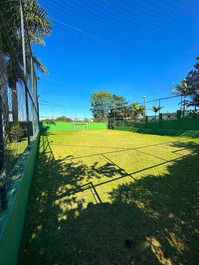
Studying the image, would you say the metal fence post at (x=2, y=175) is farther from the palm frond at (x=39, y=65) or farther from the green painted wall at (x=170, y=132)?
the green painted wall at (x=170, y=132)

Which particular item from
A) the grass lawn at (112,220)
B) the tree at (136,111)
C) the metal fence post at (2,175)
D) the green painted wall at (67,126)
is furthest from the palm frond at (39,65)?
the tree at (136,111)

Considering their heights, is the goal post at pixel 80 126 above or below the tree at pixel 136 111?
below

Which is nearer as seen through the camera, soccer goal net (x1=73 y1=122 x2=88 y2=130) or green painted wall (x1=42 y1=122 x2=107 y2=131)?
green painted wall (x1=42 y1=122 x2=107 y2=131)

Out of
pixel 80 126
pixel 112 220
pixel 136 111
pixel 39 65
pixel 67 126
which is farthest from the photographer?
pixel 80 126

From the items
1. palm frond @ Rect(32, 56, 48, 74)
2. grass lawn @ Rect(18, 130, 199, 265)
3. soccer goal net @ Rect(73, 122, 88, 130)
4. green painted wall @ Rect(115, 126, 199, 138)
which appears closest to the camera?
grass lawn @ Rect(18, 130, 199, 265)

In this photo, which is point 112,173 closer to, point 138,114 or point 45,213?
point 45,213

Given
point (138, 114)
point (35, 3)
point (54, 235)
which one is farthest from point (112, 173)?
point (138, 114)

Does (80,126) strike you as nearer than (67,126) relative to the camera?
No

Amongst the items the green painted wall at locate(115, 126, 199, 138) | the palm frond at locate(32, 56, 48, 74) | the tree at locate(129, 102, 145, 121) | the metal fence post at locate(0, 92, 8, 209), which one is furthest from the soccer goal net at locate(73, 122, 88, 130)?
the metal fence post at locate(0, 92, 8, 209)

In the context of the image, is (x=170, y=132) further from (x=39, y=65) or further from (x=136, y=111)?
(x=39, y=65)

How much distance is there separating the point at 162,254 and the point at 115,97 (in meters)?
45.5

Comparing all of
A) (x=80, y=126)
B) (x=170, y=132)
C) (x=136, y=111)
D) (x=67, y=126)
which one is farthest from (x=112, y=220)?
(x=136, y=111)

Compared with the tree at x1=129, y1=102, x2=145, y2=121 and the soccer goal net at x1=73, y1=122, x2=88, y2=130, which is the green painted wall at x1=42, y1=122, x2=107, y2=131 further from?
the tree at x1=129, y1=102, x2=145, y2=121

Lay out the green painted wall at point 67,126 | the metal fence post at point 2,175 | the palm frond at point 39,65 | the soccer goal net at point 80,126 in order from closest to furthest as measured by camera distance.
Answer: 1. the metal fence post at point 2,175
2. the palm frond at point 39,65
3. the green painted wall at point 67,126
4. the soccer goal net at point 80,126
